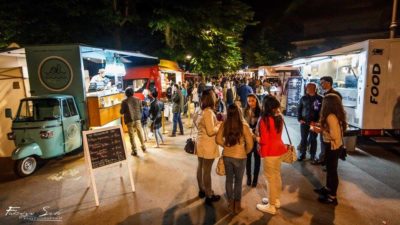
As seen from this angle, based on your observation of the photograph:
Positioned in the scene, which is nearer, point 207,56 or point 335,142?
point 335,142

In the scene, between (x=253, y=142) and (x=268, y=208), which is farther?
Result: (x=268, y=208)

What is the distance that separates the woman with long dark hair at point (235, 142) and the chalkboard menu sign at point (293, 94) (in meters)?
9.44

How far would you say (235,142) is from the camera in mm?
3740

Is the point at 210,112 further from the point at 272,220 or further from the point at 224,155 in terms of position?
the point at 272,220

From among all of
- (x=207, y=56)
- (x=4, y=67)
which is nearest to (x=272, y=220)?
(x=4, y=67)

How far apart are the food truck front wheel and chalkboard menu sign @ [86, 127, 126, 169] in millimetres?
2644

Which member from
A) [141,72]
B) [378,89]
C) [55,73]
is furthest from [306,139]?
[141,72]

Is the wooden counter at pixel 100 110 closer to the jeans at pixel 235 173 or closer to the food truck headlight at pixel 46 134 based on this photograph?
the food truck headlight at pixel 46 134

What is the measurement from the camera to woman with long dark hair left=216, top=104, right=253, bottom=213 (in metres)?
3.75

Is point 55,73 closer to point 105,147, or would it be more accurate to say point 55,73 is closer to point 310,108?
point 105,147

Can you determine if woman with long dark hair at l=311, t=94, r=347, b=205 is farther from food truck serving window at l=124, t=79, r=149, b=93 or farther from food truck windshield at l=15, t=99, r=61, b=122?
food truck serving window at l=124, t=79, r=149, b=93

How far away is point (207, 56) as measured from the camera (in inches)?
686

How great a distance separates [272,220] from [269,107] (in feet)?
5.64

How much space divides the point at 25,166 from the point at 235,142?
208 inches
